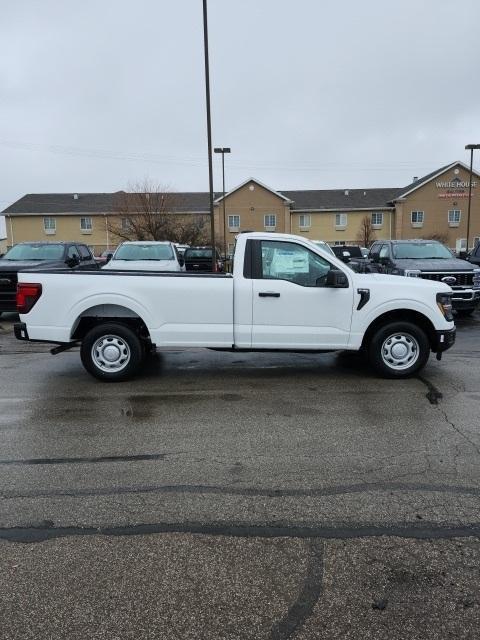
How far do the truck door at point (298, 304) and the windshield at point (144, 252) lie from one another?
26.4 feet

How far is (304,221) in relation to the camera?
194 ft

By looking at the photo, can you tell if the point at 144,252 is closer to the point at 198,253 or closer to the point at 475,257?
the point at 475,257

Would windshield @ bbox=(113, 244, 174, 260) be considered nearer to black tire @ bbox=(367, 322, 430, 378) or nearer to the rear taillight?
the rear taillight

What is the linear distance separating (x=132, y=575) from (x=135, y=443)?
198 cm

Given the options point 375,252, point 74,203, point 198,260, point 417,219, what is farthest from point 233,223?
point 375,252

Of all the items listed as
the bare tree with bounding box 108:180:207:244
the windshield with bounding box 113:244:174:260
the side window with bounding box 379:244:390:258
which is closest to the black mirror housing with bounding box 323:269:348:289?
the side window with bounding box 379:244:390:258

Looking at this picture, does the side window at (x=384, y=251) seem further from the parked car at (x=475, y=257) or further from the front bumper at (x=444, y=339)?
the front bumper at (x=444, y=339)

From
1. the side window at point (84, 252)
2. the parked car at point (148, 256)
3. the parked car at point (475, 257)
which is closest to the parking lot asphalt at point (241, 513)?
the parked car at point (148, 256)

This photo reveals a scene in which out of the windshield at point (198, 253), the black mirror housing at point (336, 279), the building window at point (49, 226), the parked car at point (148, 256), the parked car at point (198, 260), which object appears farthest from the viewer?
the building window at point (49, 226)

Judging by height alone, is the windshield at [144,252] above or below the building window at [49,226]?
below

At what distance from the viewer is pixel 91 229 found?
59688mm

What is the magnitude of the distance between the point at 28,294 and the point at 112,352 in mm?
1288

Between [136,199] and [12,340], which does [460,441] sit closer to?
[12,340]

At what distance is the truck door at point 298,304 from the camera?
21.6ft
